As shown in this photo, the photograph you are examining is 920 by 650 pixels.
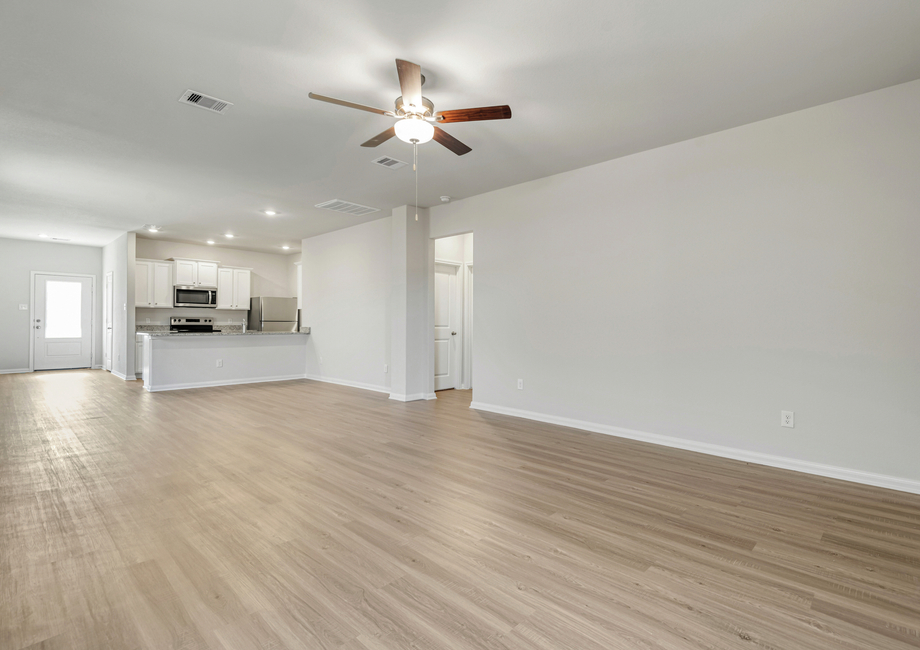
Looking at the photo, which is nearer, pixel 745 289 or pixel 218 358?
pixel 745 289

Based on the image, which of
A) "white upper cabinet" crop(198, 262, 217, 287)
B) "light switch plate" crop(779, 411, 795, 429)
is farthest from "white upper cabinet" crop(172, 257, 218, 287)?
"light switch plate" crop(779, 411, 795, 429)

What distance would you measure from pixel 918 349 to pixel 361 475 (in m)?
3.90

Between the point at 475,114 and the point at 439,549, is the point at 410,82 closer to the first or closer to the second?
the point at 475,114

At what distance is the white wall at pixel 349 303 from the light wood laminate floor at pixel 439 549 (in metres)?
3.20

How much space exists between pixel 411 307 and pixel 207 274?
5.60m

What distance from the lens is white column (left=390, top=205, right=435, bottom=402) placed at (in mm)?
6180

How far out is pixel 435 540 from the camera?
223cm

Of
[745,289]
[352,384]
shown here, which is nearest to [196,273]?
[352,384]

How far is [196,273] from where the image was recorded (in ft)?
29.9

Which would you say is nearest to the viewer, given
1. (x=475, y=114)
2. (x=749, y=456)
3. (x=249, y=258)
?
(x=475, y=114)

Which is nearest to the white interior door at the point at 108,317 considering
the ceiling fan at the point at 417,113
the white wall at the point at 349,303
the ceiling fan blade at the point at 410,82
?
the white wall at the point at 349,303

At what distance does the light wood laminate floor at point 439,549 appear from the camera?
1.58 meters

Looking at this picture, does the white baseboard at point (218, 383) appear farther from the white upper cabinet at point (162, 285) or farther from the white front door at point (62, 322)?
the white front door at point (62, 322)

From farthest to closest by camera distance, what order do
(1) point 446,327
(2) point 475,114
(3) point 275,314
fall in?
(3) point 275,314
(1) point 446,327
(2) point 475,114
